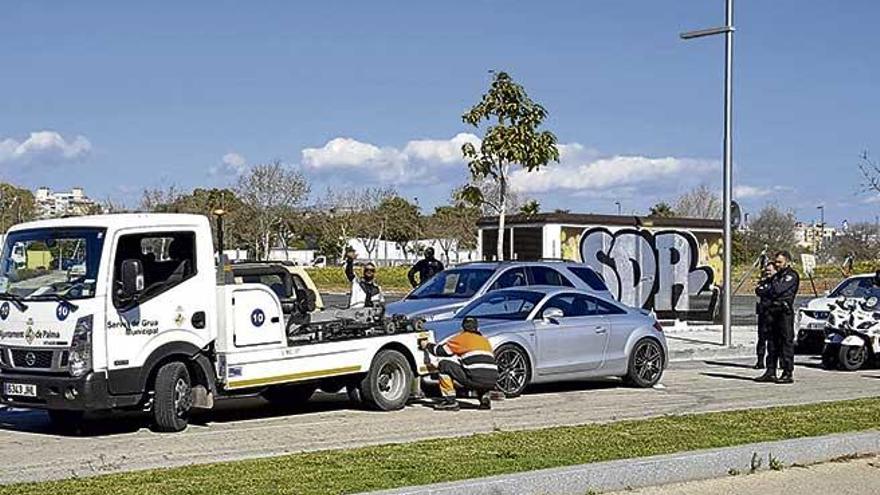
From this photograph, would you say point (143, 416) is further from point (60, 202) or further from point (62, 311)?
point (60, 202)

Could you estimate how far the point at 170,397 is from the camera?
1294cm

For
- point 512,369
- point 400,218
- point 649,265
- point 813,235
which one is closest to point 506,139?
point 649,265

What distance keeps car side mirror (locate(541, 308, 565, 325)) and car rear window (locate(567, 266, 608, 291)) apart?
480 cm

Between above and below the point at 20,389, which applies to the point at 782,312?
above

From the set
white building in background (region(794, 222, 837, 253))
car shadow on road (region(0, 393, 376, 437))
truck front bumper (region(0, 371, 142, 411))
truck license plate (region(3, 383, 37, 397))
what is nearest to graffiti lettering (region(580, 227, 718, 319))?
car shadow on road (region(0, 393, 376, 437))

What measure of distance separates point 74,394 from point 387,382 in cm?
395

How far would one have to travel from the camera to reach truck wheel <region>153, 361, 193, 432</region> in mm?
12914

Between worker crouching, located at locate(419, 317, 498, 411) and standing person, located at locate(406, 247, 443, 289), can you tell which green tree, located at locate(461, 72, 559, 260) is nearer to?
standing person, located at locate(406, 247, 443, 289)

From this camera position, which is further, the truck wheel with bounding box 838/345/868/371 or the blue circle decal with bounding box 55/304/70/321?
the truck wheel with bounding box 838/345/868/371

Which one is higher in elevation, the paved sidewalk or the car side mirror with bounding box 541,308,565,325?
the car side mirror with bounding box 541,308,565,325

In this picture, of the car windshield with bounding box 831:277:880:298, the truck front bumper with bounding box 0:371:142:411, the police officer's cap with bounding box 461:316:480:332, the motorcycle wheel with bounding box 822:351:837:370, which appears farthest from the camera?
the car windshield with bounding box 831:277:880:298

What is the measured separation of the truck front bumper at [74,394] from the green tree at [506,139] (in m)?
17.9

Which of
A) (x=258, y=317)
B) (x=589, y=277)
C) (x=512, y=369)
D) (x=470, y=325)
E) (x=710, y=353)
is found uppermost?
(x=589, y=277)

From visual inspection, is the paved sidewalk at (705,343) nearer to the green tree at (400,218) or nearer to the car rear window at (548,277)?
the car rear window at (548,277)
